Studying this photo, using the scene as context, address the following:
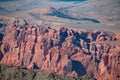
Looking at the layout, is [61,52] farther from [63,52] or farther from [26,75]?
[26,75]

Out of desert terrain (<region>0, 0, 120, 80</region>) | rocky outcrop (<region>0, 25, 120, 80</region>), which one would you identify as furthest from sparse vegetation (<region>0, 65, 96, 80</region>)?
rocky outcrop (<region>0, 25, 120, 80</region>)

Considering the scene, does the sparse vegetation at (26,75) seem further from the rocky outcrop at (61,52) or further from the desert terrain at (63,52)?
the rocky outcrop at (61,52)

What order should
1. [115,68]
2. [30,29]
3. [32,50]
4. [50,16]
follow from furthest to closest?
[50,16]
[30,29]
[32,50]
[115,68]

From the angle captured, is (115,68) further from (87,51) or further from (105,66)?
(87,51)

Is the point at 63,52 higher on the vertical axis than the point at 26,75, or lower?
lower

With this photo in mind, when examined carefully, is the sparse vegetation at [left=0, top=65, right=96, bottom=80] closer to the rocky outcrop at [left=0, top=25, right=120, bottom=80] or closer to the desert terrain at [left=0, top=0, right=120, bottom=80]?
the desert terrain at [left=0, top=0, right=120, bottom=80]

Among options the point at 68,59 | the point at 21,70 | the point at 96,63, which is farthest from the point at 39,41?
the point at 21,70

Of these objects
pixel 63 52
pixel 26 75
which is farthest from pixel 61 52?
pixel 26 75

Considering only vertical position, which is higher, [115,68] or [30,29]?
[30,29]
